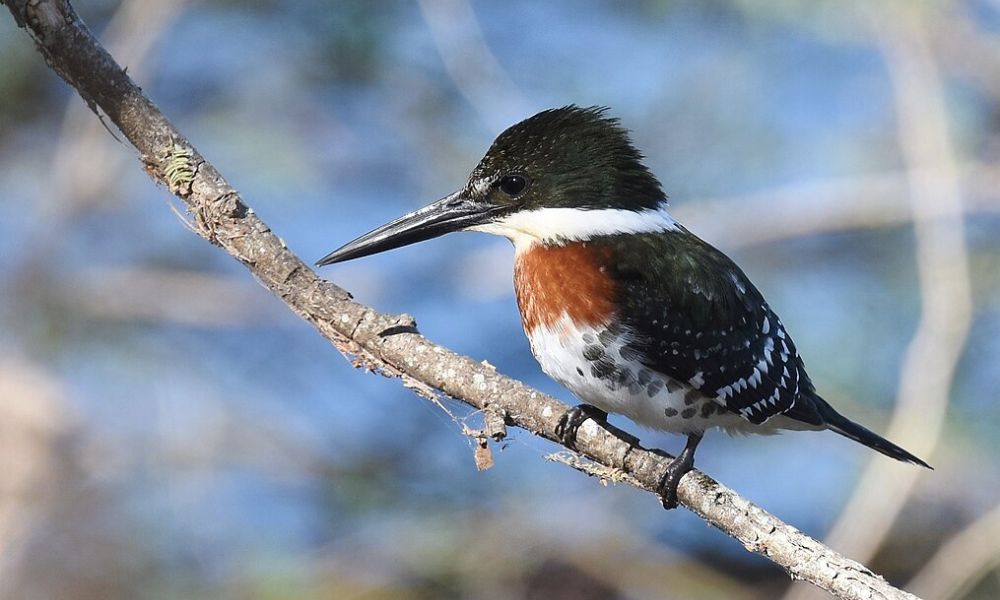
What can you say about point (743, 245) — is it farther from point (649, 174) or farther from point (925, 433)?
point (649, 174)

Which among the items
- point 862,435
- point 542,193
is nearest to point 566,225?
point 542,193

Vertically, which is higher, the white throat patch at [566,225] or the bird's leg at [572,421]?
the white throat patch at [566,225]

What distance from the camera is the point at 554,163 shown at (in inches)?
96.6

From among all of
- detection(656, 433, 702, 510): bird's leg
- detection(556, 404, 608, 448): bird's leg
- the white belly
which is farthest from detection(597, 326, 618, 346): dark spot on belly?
detection(656, 433, 702, 510): bird's leg

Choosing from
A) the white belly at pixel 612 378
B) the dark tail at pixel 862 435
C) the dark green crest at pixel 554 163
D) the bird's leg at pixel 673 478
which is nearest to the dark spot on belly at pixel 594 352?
the white belly at pixel 612 378

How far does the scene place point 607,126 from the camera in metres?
2.47

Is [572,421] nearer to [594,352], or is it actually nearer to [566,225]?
[594,352]

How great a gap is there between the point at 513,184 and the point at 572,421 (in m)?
0.61

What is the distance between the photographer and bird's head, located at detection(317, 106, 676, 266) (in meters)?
2.43

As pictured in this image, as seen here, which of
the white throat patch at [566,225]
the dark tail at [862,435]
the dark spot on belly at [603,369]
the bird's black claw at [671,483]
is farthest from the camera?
the dark tail at [862,435]

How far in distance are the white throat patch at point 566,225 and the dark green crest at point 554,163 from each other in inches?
0.6

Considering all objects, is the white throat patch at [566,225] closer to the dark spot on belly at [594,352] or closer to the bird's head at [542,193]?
the bird's head at [542,193]

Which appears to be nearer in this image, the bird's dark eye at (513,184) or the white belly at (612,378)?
the white belly at (612,378)

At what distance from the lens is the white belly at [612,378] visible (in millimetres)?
2178
